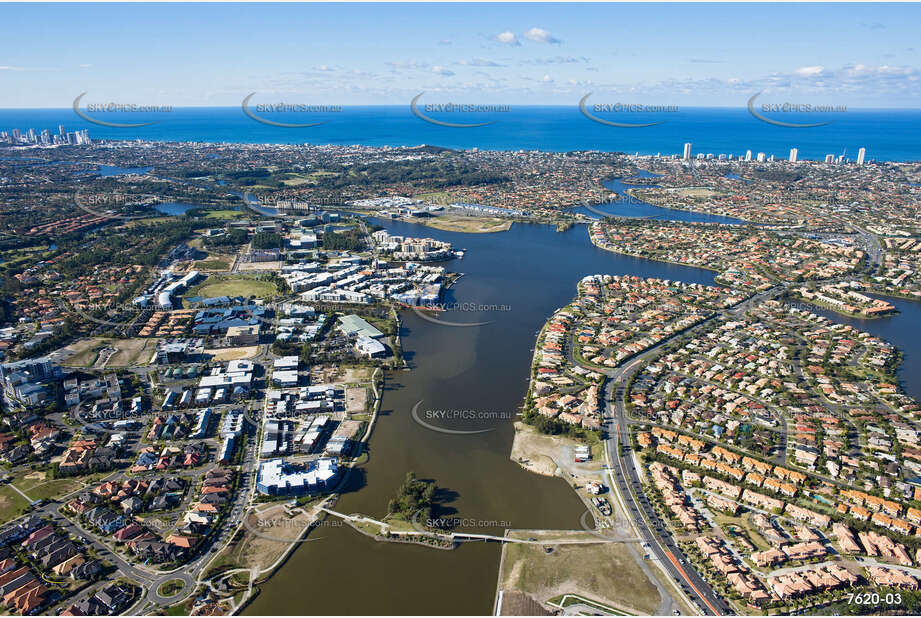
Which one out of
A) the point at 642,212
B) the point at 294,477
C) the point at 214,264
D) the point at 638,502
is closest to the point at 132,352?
the point at 294,477

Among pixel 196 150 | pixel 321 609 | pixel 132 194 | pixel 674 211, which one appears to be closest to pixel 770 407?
pixel 321 609

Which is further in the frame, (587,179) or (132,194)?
(587,179)

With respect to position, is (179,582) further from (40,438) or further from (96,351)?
(96,351)

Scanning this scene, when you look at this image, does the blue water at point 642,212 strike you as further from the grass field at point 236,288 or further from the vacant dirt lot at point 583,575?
the vacant dirt lot at point 583,575

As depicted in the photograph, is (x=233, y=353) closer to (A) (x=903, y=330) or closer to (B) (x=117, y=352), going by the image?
(B) (x=117, y=352)

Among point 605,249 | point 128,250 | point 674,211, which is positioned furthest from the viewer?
point 674,211

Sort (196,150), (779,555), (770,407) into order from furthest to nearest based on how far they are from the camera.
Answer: (196,150) < (770,407) < (779,555)

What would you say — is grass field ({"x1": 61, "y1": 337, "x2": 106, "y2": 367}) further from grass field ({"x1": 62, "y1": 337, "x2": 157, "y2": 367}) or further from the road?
the road
